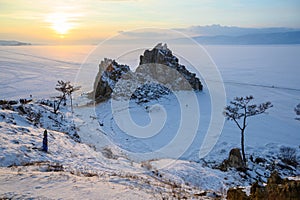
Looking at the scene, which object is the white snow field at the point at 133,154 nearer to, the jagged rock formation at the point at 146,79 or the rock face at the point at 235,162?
the rock face at the point at 235,162

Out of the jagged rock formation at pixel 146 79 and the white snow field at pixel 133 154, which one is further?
the jagged rock formation at pixel 146 79

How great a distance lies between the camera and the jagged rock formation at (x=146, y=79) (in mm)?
44281

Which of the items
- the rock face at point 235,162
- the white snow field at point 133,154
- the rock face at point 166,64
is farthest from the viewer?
the rock face at point 166,64

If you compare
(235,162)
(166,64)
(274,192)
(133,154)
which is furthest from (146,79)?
(274,192)

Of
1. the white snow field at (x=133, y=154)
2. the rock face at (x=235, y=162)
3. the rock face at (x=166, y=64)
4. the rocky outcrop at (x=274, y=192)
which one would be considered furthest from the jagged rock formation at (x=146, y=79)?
the rocky outcrop at (x=274, y=192)

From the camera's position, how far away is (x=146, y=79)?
4966 cm

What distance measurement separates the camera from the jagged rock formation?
44.3 m

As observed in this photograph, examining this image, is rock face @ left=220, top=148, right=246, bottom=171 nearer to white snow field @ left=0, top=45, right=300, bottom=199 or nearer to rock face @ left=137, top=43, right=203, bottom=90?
white snow field @ left=0, top=45, right=300, bottom=199

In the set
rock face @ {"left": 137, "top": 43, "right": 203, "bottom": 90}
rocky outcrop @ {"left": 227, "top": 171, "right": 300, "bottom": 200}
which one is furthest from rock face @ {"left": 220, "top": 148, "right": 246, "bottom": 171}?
rock face @ {"left": 137, "top": 43, "right": 203, "bottom": 90}

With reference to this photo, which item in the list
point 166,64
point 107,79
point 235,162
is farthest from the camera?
point 166,64

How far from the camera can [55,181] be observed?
26.6 feet

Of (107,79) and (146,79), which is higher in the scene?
(146,79)

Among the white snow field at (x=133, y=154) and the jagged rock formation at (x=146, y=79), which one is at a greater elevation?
the jagged rock formation at (x=146, y=79)

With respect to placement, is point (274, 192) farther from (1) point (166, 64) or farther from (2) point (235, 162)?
(1) point (166, 64)
